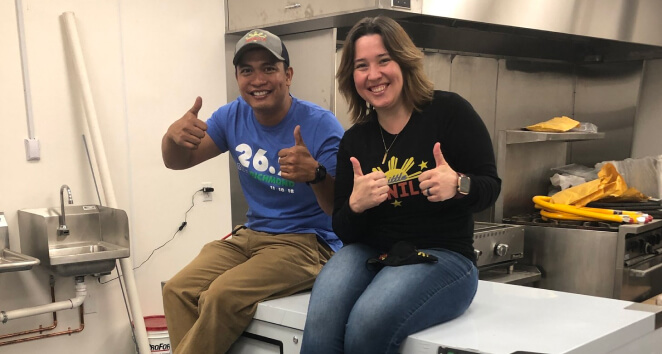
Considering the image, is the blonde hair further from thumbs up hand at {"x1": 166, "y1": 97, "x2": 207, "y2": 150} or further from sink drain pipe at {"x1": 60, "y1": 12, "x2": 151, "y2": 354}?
sink drain pipe at {"x1": 60, "y1": 12, "x2": 151, "y2": 354}

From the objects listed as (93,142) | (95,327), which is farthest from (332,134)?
(95,327)

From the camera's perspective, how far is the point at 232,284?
1.57m

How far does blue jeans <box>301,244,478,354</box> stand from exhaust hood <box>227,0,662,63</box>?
3.50 ft

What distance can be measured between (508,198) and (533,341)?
82.0 inches

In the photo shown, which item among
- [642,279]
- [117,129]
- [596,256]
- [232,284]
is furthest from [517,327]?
[642,279]

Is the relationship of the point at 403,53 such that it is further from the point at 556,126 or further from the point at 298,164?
the point at 556,126

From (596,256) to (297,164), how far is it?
1.84 m

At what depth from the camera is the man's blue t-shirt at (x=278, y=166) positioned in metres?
1.74

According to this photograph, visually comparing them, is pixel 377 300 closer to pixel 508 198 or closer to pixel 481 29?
pixel 481 29

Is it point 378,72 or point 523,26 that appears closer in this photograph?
point 378,72

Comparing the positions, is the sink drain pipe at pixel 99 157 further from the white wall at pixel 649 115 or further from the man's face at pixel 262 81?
the white wall at pixel 649 115

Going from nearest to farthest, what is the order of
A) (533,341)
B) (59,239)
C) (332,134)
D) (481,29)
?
(533,341)
(332,134)
(59,239)
(481,29)

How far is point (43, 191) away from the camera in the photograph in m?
2.34

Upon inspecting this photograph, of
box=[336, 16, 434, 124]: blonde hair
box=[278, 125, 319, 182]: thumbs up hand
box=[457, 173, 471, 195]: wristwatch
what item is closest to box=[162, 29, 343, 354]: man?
box=[278, 125, 319, 182]: thumbs up hand
